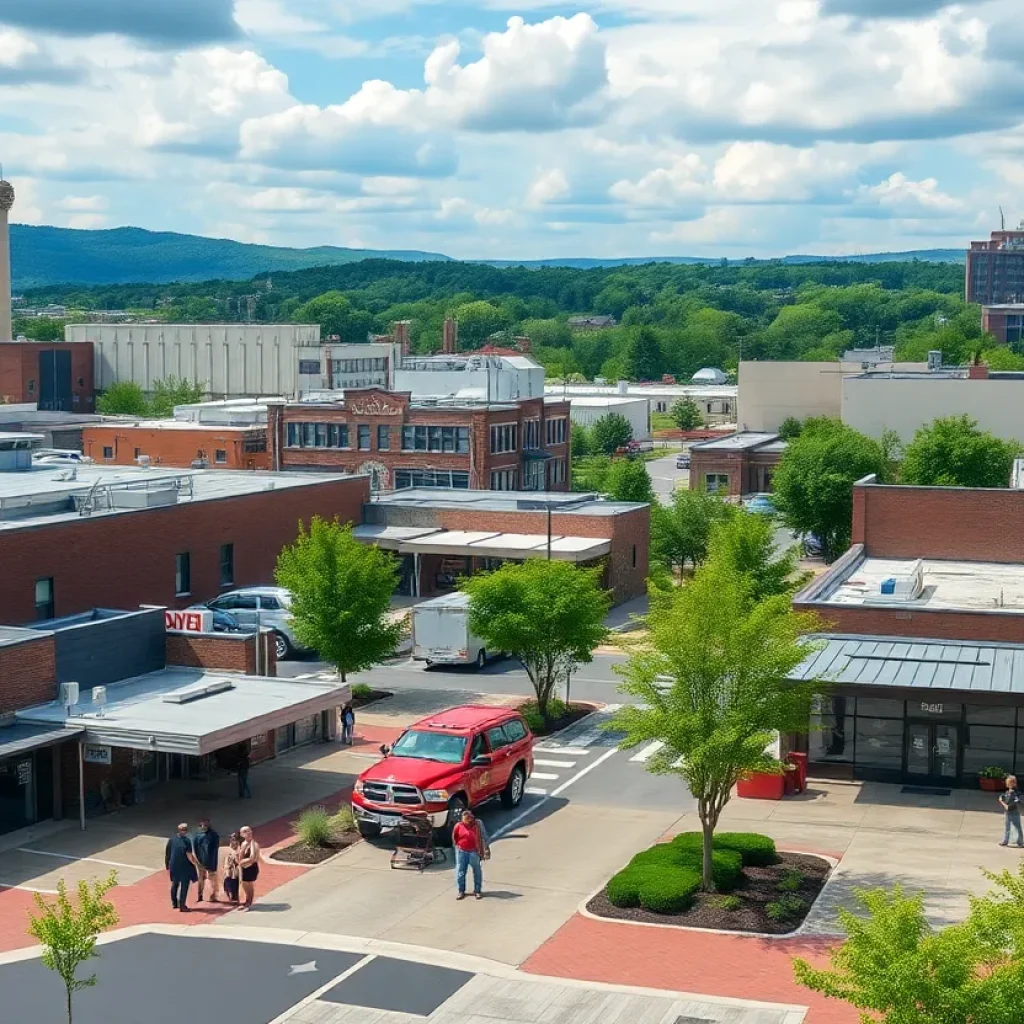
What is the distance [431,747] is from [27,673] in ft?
28.4

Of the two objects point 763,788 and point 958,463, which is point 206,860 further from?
point 958,463

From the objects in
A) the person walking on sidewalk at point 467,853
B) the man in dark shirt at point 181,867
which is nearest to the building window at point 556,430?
the person walking on sidewalk at point 467,853

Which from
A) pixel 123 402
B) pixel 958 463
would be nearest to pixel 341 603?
pixel 958 463

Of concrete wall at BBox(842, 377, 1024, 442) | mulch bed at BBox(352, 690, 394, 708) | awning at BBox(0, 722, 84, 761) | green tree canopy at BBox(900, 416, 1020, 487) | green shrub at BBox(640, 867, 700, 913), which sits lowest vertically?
mulch bed at BBox(352, 690, 394, 708)

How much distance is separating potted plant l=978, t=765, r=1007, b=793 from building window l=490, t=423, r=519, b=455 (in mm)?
47938

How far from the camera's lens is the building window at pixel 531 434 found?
87.0 metres

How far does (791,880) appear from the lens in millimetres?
28625

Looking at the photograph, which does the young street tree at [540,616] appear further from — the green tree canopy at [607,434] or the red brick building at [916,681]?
the green tree canopy at [607,434]

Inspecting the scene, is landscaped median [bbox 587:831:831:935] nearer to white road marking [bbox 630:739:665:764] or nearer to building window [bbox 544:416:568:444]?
white road marking [bbox 630:739:665:764]

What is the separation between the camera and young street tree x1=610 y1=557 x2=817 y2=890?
2795cm

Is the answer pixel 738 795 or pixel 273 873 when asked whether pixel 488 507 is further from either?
pixel 273 873

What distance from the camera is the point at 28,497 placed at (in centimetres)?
4609

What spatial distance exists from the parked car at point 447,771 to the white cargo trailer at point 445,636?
51.8ft

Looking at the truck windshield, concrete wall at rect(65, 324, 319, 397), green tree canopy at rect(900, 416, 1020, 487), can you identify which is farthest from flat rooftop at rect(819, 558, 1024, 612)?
concrete wall at rect(65, 324, 319, 397)
